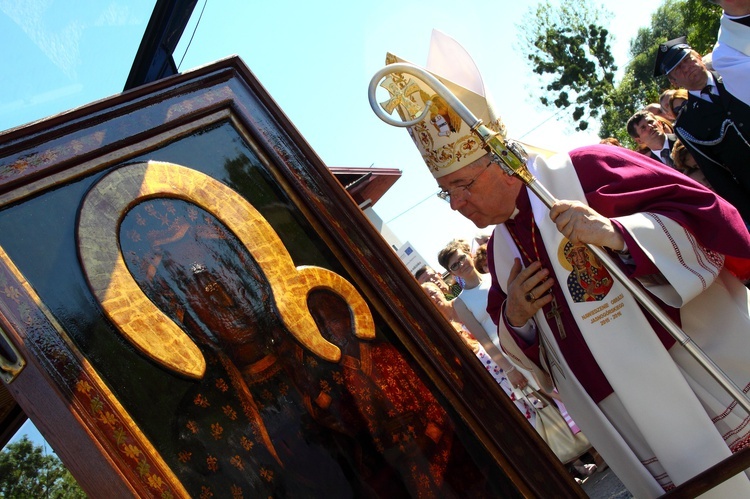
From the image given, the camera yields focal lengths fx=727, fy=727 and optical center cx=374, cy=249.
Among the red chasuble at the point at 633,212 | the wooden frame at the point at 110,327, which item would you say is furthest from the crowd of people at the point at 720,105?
the wooden frame at the point at 110,327

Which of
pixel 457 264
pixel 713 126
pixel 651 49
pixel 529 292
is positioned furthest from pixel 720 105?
Answer: pixel 651 49

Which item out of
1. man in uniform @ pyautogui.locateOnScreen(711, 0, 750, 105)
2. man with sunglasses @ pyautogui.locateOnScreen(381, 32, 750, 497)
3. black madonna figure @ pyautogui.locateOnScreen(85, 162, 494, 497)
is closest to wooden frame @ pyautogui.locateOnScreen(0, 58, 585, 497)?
black madonna figure @ pyautogui.locateOnScreen(85, 162, 494, 497)

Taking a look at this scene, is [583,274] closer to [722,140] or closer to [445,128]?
[445,128]

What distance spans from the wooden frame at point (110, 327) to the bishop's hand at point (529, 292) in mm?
698

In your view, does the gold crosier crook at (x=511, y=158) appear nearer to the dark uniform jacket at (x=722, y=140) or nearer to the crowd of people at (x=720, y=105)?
the crowd of people at (x=720, y=105)

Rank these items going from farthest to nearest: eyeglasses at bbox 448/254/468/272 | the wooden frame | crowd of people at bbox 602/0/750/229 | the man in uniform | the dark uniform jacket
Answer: eyeglasses at bbox 448/254/468/272
the dark uniform jacket
crowd of people at bbox 602/0/750/229
the man in uniform
the wooden frame

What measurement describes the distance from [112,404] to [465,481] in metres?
Result: 1.08

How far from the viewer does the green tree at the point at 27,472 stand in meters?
5.50

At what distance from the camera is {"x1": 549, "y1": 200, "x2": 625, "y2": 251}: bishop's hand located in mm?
2477

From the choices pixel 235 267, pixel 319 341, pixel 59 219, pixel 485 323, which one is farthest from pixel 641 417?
pixel 485 323

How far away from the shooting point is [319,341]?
7.18ft

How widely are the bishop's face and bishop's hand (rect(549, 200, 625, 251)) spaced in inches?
27.6

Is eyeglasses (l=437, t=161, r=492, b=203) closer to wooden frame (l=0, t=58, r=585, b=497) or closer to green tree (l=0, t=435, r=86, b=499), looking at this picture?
wooden frame (l=0, t=58, r=585, b=497)

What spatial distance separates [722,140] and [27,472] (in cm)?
579
